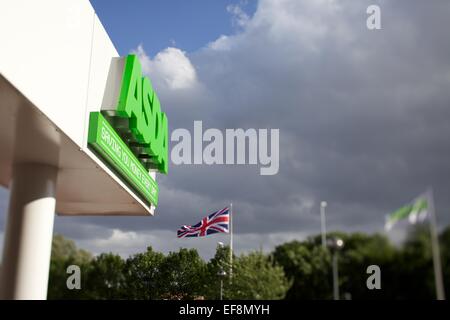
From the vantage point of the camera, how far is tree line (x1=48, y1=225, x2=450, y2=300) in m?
7.79

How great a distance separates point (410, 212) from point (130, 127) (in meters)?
7.02

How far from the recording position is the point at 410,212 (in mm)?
6938

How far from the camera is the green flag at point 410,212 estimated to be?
6.73 meters

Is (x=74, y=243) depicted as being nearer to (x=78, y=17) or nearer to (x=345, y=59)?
(x=345, y=59)

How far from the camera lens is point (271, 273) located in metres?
28.2

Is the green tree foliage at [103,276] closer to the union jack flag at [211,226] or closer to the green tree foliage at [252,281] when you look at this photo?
the green tree foliage at [252,281]

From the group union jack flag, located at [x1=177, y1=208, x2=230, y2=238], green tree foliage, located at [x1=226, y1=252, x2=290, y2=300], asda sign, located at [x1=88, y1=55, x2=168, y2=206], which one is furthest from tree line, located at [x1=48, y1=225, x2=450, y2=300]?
asda sign, located at [x1=88, y1=55, x2=168, y2=206]

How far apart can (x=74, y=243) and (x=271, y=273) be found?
1994 centimetres

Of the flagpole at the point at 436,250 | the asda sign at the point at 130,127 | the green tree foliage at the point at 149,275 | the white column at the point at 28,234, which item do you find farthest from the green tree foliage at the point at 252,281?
the flagpole at the point at 436,250

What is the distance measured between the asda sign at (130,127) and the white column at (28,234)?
152 centimetres

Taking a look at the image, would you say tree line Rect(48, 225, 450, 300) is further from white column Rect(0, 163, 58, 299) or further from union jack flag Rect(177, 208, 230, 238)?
white column Rect(0, 163, 58, 299)

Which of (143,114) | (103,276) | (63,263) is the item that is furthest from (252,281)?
(63,263)

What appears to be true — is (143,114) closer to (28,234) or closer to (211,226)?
(28,234)
